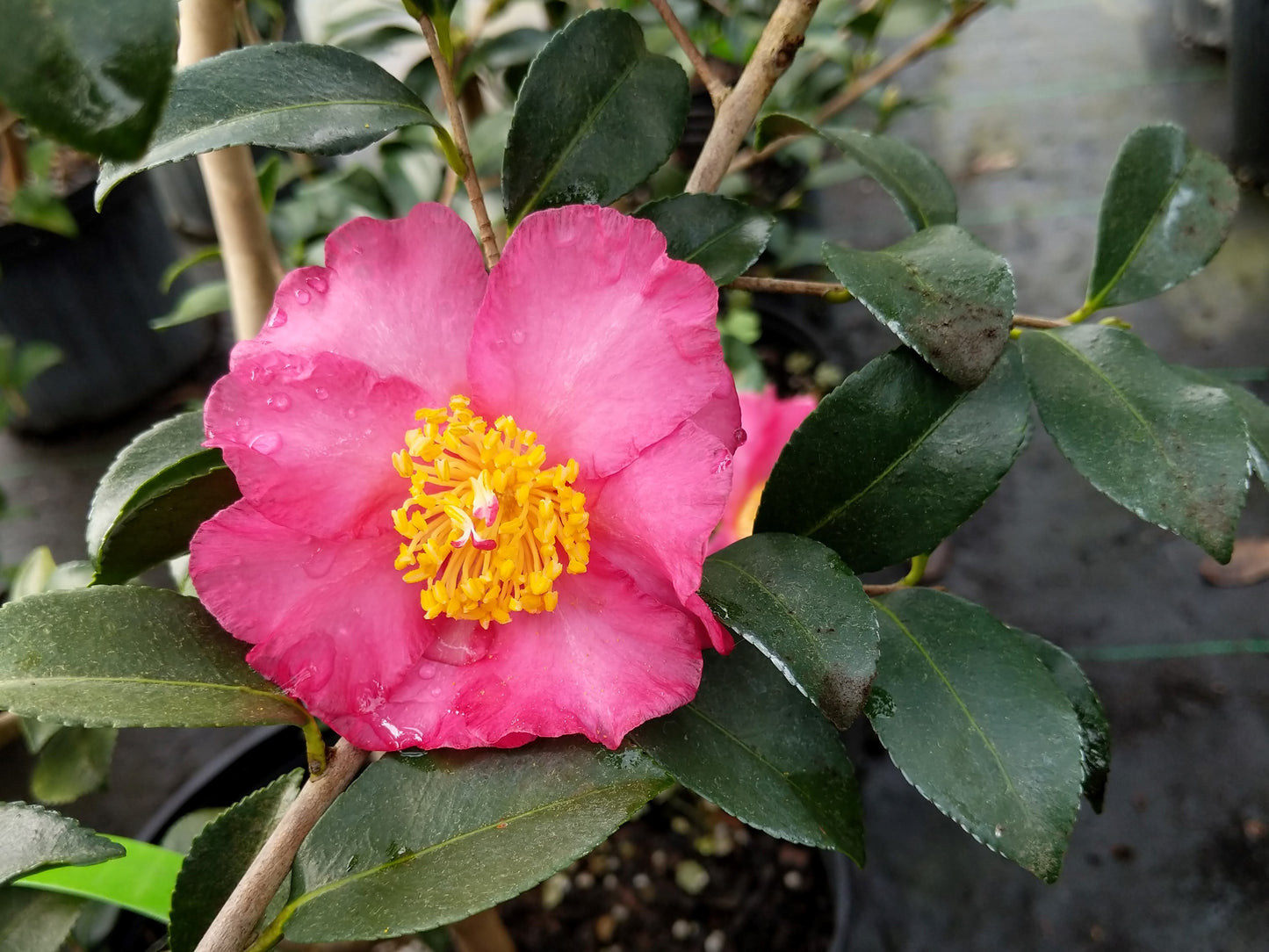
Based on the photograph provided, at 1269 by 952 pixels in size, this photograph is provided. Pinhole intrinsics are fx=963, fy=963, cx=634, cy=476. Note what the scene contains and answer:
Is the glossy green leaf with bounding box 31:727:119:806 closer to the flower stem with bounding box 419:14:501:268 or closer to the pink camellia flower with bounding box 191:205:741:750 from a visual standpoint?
the pink camellia flower with bounding box 191:205:741:750

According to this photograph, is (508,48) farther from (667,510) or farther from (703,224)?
(667,510)

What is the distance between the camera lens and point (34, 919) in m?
0.68

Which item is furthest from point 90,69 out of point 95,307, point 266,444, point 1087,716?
point 95,307

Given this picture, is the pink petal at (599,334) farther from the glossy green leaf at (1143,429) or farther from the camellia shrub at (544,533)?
the glossy green leaf at (1143,429)

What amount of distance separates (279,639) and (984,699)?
0.37 metres

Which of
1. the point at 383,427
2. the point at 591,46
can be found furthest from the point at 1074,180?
the point at 383,427

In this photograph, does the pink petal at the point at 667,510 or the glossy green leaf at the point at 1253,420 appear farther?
the glossy green leaf at the point at 1253,420

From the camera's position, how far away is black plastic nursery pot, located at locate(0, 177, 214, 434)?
201 centimetres

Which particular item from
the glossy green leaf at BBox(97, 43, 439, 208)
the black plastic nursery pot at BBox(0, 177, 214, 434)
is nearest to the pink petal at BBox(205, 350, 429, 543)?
the glossy green leaf at BBox(97, 43, 439, 208)

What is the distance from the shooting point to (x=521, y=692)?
1.57 ft

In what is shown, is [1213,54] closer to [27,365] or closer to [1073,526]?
[1073,526]

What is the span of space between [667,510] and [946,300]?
0.18 m

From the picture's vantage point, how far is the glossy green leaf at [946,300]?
0.47 m

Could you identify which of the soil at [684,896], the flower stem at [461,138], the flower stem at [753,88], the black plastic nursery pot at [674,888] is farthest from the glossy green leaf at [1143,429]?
the soil at [684,896]
